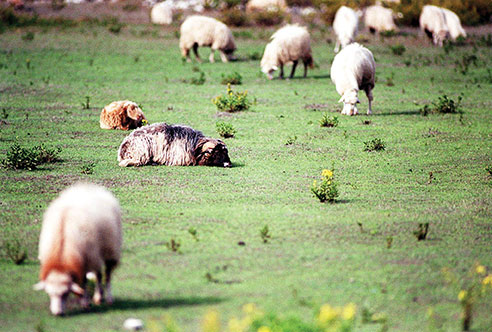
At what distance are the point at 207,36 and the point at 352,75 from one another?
33.0 feet

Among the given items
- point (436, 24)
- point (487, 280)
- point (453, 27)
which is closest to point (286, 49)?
point (436, 24)

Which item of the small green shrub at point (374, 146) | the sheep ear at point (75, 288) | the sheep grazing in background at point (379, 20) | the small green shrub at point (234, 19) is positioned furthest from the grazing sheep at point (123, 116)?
the small green shrub at point (234, 19)

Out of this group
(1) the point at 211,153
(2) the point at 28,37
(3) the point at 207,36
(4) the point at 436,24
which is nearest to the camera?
(1) the point at 211,153

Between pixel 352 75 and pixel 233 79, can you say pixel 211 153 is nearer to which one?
pixel 352 75

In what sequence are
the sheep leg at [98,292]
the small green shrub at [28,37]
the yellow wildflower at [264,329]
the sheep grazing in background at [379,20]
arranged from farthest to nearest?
the sheep grazing in background at [379,20] < the small green shrub at [28,37] < the sheep leg at [98,292] < the yellow wildflower at [264,329]

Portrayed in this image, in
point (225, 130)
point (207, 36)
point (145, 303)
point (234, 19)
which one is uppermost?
point (234, 19)

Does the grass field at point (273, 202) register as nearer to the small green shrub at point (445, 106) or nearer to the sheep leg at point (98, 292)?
the sheep leg at point (98, 292)

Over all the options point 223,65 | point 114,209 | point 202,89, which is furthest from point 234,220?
point 223,65

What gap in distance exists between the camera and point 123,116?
13336 millimetres

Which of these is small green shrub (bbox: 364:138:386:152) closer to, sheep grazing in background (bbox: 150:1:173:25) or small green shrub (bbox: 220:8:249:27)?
small green shrub (bbox: 220:8:249:27)

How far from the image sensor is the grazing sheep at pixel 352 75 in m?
14.8

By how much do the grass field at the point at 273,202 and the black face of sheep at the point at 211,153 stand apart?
22 cm

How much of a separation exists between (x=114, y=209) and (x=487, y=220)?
184 inches

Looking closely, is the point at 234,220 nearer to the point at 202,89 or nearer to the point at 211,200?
the point at 211,200
